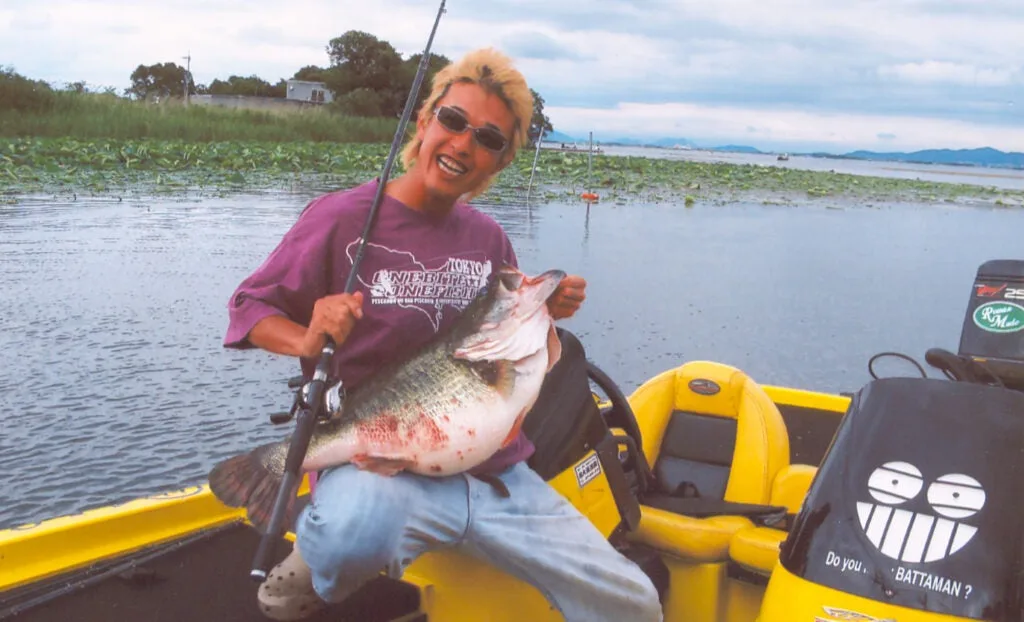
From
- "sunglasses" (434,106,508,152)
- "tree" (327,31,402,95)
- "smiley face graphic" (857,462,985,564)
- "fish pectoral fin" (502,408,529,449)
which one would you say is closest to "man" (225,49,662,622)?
"sunglasses" (434,106,508,152)

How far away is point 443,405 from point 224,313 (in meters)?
8.95

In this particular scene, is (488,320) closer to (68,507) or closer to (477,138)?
(477,138)

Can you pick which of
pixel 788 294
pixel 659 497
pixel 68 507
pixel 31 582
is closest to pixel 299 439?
pixel 31 582

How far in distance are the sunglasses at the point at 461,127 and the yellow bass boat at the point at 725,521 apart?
94cm

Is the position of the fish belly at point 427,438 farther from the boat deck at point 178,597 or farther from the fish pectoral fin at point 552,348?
the boat deck at point 178,597

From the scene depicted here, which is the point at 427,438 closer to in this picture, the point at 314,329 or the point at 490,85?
the point at 314,329

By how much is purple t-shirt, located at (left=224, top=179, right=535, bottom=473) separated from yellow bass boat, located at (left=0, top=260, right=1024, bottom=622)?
639 mm

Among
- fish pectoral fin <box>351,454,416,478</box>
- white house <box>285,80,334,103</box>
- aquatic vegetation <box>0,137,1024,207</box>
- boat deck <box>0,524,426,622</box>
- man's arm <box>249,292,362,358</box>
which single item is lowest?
aquatic vegetation <box>0,137,1024,207</box>

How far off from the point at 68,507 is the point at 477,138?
4.67 metres

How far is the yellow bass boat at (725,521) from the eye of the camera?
2.52 meters

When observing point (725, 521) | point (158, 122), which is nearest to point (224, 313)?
point (725, 521)

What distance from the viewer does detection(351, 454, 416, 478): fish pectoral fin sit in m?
2.29

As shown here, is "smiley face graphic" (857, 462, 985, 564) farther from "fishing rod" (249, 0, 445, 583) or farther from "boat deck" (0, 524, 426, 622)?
"fishing rod" (249, 0, 445, 583)

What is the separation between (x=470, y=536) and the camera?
2.46 meters
